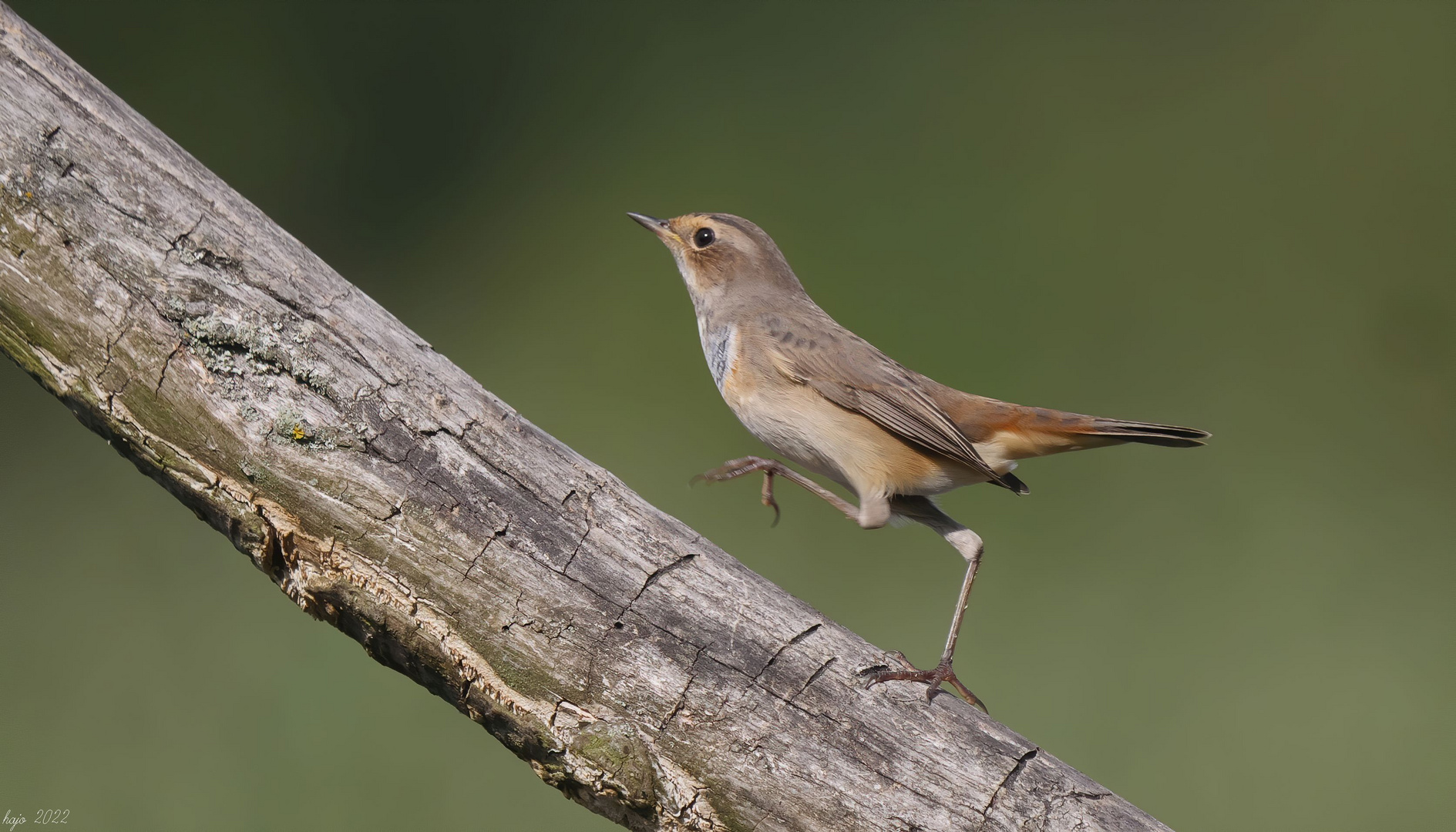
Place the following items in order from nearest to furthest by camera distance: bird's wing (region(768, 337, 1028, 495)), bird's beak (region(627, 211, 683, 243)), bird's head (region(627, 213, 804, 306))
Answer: bird's wing (region(768, 337, 1028, 495)) < bird's head (region(627, 213, 804, 306)) < bird's beak (region(627, 211, 683, 243))

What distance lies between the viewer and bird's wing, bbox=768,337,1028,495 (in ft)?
8.64

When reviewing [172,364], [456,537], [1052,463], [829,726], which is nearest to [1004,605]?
[1052,463]

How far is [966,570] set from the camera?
2711 mm

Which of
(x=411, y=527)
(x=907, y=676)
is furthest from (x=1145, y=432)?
(x=411, y=527)

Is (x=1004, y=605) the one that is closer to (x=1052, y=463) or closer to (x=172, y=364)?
(x=1052, y=463)

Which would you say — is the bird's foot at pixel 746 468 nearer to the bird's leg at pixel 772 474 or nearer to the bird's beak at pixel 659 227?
the bird's leg at pixel 772 474

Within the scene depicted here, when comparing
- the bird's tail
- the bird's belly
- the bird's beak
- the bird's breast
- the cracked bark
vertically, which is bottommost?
the cracked bark

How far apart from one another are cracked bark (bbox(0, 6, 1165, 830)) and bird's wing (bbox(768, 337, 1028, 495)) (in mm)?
956

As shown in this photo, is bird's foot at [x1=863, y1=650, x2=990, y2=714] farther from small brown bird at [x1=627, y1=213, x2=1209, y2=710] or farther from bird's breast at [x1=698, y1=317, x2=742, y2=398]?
bird's breast at [x1=698, y1=317, x2=742, y2=398]

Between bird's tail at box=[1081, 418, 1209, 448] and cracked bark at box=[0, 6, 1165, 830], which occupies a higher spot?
bird's tail at box=[1081, 418, 1209, 448]

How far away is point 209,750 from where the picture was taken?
416 centimetres

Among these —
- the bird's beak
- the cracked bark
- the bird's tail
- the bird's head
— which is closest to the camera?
the cracked bark

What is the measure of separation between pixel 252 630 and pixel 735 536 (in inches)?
92.6

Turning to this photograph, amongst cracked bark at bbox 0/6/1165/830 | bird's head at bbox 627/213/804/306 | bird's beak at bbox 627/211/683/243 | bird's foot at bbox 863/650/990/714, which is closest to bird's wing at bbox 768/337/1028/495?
bird's head at bbox 627/213/804/306
